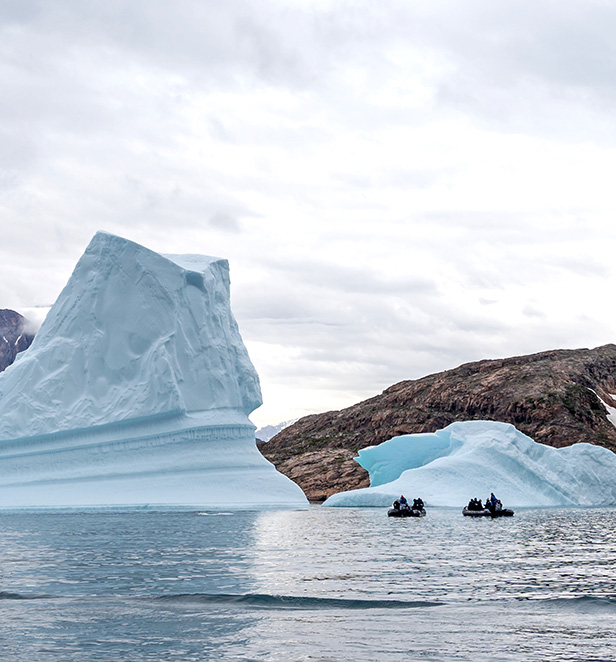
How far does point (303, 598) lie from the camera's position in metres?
14.3

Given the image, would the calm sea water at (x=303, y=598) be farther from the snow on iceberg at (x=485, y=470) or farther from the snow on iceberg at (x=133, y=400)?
the snow on iceberg at (x=485, y=470)

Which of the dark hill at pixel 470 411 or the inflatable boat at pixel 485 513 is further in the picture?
the dark hill at pixel 470 411

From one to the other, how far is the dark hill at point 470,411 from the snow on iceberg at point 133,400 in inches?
1601

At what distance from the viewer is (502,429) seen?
168ft

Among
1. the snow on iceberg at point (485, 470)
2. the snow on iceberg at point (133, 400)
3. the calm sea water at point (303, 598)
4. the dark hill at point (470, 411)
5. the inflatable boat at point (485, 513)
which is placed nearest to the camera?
the calm sea water at point (303, 598)

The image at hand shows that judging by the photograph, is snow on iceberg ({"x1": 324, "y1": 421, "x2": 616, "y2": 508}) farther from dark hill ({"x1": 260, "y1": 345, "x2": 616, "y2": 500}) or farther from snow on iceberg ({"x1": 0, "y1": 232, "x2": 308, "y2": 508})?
dark hill ({"x1": 260, "y1": 345, "x2": 616, "y2": 500})

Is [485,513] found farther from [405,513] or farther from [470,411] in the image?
[470,411]

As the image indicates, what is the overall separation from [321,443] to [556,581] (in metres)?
86.1

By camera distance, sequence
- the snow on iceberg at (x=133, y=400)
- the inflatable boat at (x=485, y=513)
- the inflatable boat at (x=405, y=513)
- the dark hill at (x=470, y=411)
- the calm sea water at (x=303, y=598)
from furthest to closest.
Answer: the dark hill at (x=470, y=411), the snow on iceberg at (x=133, y=400), the inflatable boat at (x=485, y=513), the inflatable boat at (x=405, y=513), the calm sea water at (x=303, y=598)

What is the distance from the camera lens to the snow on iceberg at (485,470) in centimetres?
4812

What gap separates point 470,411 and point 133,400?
61920mm

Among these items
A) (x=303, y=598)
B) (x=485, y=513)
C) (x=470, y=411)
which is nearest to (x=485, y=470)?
(x=485, y=513)

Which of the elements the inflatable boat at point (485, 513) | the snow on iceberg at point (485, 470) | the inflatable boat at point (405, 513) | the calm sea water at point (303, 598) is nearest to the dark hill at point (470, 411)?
the snow on iceberg at point (485, 470)

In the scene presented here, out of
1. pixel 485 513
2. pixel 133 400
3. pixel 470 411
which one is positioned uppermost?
pixel 470 411
